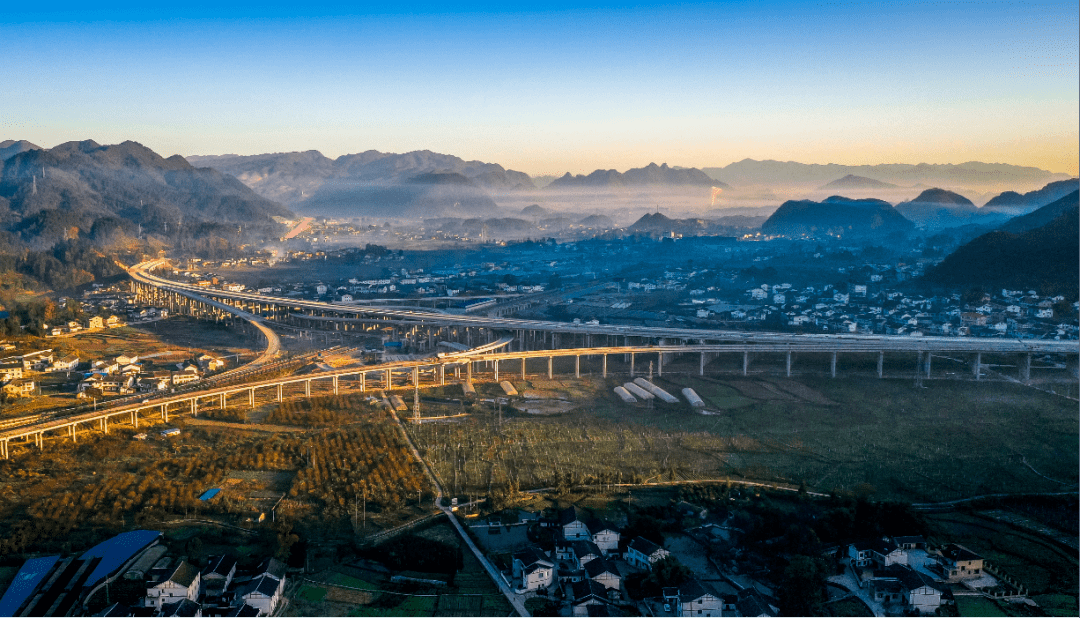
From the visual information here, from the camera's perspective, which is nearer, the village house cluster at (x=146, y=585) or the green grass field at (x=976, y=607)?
the village house cluster at (x=146, y=585)

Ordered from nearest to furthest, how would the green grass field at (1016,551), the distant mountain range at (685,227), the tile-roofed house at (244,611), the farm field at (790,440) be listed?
the tile-roofed house at (244,611) → the green grass field at (1016,551) → the farm field at (790,440) → the distant mountain range at (685,227)

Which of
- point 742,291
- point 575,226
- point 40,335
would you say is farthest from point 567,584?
point 575,226

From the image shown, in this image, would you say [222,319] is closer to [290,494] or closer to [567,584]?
[290,494]

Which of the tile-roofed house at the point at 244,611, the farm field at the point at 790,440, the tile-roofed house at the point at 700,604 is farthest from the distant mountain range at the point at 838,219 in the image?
the tile-roofed house at the point at 244,611

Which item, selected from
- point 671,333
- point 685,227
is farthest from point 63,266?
point 685,227

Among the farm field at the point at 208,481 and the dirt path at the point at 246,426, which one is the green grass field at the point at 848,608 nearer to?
the farm field at the point at 208,481

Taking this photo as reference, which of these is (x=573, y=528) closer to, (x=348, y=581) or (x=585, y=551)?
(x=585, y=551)
